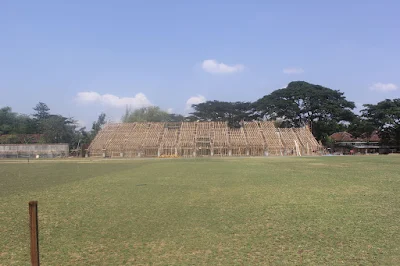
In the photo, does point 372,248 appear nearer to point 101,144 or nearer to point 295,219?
point 295,219

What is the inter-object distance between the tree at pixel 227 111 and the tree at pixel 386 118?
75.5 ft

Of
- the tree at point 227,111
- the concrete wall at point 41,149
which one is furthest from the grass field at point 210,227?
the tree at point 227,111

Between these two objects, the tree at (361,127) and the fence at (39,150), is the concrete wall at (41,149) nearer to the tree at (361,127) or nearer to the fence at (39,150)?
the fence at (39,150)

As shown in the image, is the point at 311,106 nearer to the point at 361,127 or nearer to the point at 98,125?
the point at 361,127

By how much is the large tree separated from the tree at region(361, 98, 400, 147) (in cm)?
322

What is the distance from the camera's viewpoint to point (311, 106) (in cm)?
6281

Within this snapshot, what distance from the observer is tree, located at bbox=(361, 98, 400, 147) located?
56.9 metres

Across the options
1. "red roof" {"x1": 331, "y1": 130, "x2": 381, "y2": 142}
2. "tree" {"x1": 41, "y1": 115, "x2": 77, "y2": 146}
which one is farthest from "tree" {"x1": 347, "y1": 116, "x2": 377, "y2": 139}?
"tree" {"x1": 41, "y1": 115, "x2": 77, "y2": 146}

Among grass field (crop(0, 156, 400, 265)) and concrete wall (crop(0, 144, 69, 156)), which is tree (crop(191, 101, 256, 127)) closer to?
concrete wall (crop(0, 144, 69, 156))

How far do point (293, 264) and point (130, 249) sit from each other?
123 inches

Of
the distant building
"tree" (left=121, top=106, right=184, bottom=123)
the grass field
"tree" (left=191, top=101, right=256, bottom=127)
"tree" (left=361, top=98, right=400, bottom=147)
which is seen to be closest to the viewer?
the grass field

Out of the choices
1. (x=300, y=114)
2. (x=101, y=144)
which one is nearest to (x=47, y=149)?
(x=101, y=144)

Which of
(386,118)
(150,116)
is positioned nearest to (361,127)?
(386,118)

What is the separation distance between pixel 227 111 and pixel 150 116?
2218 cm
